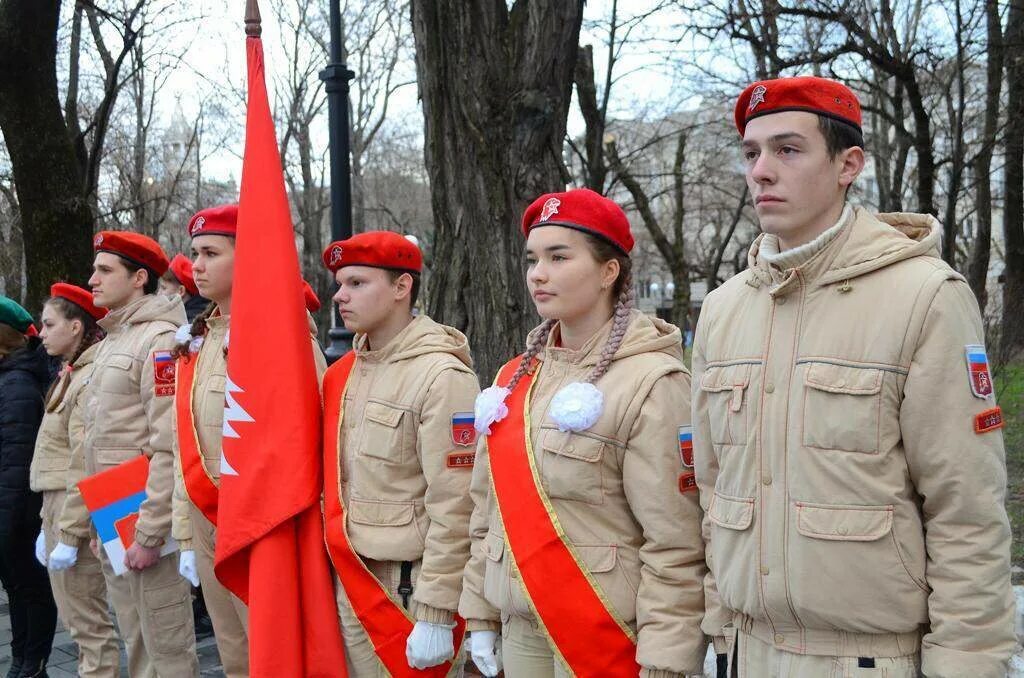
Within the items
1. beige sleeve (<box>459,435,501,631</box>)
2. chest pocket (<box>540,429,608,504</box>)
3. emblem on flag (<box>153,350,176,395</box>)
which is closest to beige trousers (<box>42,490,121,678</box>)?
emblem on flag (<box>153,350,176,395</box>)

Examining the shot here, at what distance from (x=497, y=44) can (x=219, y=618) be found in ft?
10.9

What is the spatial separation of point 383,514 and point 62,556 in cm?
240

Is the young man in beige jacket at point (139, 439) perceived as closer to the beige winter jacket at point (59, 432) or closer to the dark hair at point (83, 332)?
the beige winter jacket at point (59, 432)

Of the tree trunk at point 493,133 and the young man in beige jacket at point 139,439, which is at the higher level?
the tree trunk at point 493,133

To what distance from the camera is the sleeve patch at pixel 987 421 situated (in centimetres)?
209

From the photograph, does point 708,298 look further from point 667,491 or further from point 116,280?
point 116,280

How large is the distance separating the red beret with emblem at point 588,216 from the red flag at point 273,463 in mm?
1314

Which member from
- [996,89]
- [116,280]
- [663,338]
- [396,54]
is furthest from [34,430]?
[396,54]

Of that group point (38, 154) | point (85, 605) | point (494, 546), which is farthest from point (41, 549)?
point (38, 154)

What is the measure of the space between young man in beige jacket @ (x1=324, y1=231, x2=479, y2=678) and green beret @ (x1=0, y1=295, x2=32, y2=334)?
311 cm

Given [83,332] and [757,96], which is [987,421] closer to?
[757,96]

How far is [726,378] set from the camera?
2.43 m

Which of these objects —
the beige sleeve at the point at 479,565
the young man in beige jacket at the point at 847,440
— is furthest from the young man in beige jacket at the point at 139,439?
the young man in beige jacket at the point at 847,440

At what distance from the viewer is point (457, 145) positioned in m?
5.34
